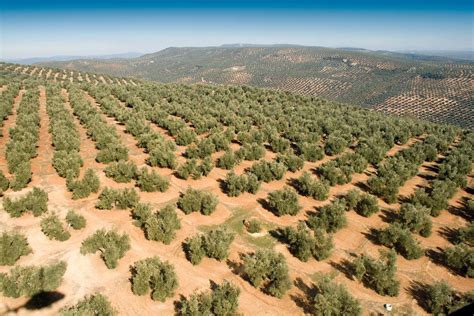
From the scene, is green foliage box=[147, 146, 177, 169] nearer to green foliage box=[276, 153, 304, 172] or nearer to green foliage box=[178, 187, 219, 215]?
green foliage box=[178, 187, 219, 215]

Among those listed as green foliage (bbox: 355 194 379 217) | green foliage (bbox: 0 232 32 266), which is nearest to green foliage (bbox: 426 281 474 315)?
green foliage (bbox: 355 194 379 217)

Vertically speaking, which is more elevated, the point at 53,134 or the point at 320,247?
the point at 53,134

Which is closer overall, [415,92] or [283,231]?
[283,231]

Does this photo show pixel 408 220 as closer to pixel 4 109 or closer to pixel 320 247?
pixel 320 247

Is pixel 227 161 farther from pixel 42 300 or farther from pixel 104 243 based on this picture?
pixel 42 300

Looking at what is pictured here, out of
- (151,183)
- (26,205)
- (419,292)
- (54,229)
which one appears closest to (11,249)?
(54,229)

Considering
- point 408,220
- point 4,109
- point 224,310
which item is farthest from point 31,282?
point 4,109
